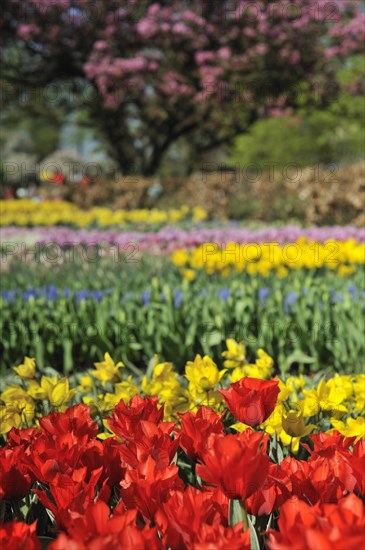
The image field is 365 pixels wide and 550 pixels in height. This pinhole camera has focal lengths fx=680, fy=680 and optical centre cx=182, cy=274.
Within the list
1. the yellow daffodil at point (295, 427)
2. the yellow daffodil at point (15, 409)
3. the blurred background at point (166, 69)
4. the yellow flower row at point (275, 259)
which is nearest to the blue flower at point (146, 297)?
the yellow flower row at point (275, 259)

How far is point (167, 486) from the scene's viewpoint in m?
1.25

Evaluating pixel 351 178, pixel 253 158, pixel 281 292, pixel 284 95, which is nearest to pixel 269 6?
pixel 284 95

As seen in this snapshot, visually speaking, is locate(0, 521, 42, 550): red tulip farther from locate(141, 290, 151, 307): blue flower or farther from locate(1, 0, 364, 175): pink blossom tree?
locate(1, 0, 364, 175): pink blossom tree

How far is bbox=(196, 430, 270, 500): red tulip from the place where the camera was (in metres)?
1.12

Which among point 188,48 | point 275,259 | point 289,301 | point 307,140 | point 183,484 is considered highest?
point 188,48

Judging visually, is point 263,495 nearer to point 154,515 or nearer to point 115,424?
point 154,515

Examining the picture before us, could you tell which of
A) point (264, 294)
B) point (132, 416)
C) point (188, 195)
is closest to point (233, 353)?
point (132, 416)

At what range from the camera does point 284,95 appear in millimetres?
20078

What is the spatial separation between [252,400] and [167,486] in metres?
0.32

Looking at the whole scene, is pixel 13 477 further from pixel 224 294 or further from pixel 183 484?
pixel 224 294

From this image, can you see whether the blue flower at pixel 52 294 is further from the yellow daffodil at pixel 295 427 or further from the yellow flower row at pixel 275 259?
the yellow daffodil at pixel 295 427

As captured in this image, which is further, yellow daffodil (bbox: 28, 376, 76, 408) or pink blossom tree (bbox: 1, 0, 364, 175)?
pink blossom tree (bbox: 1, 0, 364, 175)

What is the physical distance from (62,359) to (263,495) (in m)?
3.74

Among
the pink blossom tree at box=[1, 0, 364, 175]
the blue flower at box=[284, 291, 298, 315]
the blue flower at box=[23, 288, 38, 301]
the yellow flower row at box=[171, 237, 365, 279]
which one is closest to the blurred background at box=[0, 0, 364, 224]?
the pink blossom tree at box=[1, 0, 364, 175]
